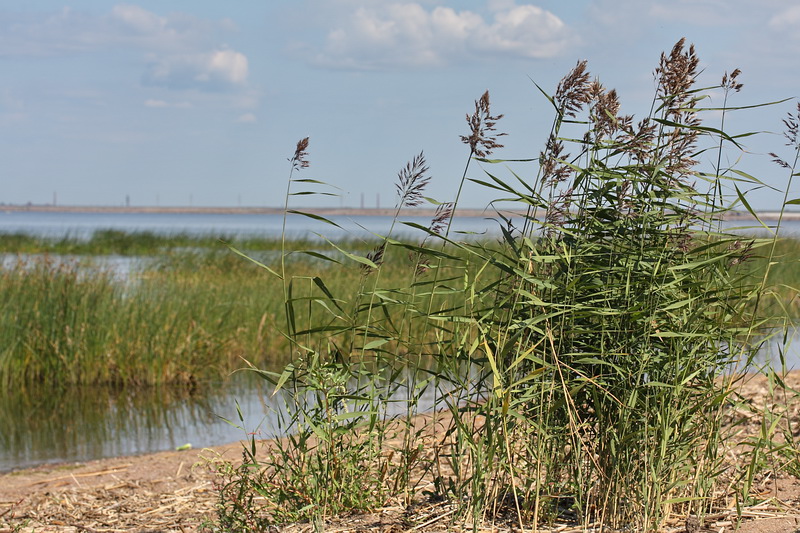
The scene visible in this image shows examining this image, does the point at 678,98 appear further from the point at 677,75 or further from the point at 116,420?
the point at 116,420

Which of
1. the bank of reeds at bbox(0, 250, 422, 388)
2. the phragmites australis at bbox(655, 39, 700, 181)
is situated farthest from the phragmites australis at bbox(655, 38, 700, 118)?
the bank of reeds at bbox(0, 250, 422, 388)

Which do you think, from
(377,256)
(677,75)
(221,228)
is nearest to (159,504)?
(377,256)

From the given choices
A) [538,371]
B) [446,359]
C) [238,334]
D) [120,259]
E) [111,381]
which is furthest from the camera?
[120,259]

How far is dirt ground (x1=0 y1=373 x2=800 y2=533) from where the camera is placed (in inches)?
129

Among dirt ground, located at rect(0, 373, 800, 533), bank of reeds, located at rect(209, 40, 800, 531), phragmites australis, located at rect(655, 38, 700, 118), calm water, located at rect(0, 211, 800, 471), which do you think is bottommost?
calm water, located at rect(0, 211, 800, 471)

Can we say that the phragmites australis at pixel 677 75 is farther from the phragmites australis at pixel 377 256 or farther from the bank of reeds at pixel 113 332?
the bank of reeds at pixel 113 332

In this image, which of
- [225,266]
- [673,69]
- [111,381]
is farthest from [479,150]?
[225,266]

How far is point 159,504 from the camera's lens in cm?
458

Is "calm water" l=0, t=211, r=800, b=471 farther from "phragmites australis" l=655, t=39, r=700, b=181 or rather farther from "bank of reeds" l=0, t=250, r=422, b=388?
"phragmites australis" l=655, t=39, r=700, b=181

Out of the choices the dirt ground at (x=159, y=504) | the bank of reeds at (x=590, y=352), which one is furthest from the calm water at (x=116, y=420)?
the bank of reeds at (x=590, y=352)

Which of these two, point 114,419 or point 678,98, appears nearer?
point 678,98

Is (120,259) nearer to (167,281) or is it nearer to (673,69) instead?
(167,281)

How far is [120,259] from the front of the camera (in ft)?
90.1

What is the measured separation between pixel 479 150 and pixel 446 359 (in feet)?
2.88
